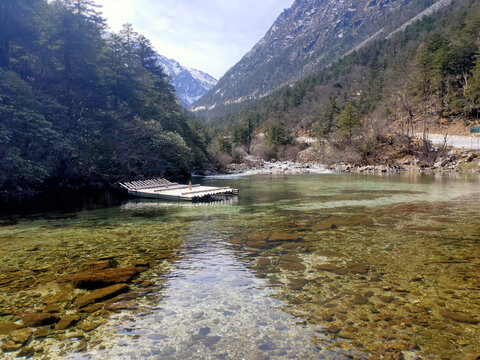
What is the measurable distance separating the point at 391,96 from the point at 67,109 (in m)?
54.9

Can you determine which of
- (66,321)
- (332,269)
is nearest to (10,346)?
(66,321)

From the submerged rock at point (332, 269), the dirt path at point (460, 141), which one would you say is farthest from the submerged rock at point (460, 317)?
the dirt path at point (460, 141)

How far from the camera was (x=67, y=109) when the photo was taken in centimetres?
2355

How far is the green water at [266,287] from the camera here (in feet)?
12.9

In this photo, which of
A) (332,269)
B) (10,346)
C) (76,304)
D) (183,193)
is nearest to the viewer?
(10,346)

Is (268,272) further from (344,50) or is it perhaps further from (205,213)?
(344,50)

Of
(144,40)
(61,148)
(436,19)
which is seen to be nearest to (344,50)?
(436,19)

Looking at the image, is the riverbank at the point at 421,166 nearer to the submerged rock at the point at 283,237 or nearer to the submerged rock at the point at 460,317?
the submerged rock at the point at 283,237

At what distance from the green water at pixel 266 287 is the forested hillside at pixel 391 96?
39.5 metres

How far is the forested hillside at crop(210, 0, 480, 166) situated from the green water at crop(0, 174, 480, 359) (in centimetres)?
3955

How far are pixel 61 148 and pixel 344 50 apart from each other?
16843 centimetres

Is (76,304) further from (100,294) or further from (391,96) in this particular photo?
(391,96)

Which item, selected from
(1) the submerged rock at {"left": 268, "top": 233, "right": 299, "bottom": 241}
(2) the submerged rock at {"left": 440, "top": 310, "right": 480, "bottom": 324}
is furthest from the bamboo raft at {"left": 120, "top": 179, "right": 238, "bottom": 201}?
(2) the submerged rock at {"left": 440, "top": 310, "right": 480, "bottom": 324}

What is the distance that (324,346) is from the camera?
3826 millimetres
